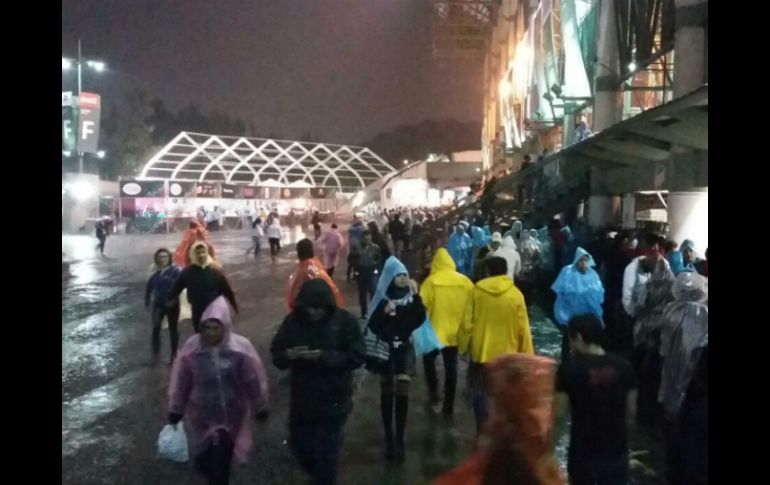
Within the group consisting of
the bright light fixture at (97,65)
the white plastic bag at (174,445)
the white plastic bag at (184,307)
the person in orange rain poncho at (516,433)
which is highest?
the bright light fixture at (97,65)

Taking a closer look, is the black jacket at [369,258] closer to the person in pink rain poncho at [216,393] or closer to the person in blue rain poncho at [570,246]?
the person in blue rain poncho at [570,246]

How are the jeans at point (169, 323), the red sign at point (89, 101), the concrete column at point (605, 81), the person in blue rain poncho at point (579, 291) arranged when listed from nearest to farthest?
the person in blue rain poncho at point (579, 291)
the jeans at point (169, 323)
the concrete column at point (605, 81)
the red sign at point (89, 101)

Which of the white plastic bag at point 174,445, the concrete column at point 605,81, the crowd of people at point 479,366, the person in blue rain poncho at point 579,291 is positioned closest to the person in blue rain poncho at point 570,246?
the crowd of people at point 479,366

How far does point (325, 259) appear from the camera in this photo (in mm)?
14297

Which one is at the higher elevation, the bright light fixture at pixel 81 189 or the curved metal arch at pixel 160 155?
the curved metal arch at pixel 160 155

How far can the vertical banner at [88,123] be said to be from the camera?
3278cm

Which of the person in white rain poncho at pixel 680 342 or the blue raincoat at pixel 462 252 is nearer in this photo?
the person in white rain poncho at pixel 680 342

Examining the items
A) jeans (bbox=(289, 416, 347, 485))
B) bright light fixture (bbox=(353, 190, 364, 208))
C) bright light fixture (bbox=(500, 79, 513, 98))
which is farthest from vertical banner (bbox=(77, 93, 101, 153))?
jeans (bbox=(289, 416, 347, 485))

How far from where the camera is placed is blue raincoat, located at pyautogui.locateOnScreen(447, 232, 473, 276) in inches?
532

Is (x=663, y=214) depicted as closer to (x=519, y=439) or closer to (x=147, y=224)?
(x=519, y=439)

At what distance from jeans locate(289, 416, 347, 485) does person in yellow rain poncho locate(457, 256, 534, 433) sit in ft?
5.87

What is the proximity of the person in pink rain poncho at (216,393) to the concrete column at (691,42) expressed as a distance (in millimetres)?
12365

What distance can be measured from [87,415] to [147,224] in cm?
3341
